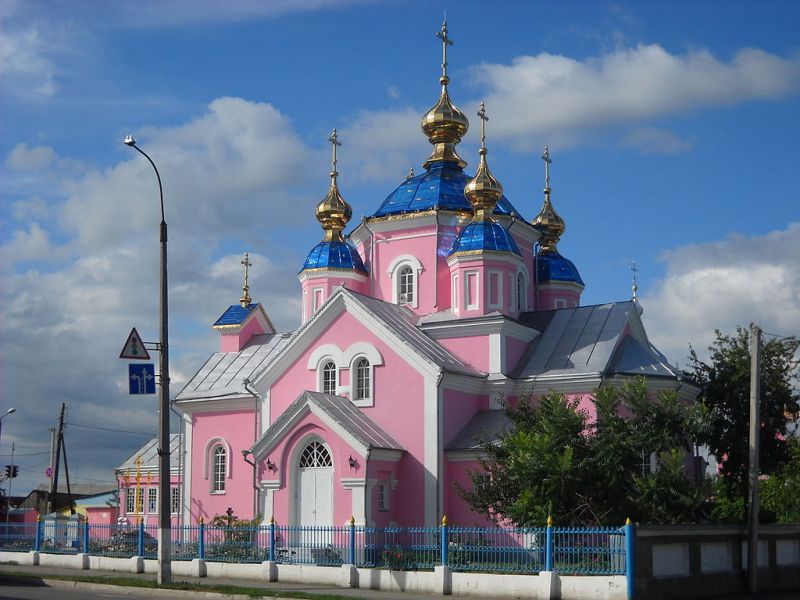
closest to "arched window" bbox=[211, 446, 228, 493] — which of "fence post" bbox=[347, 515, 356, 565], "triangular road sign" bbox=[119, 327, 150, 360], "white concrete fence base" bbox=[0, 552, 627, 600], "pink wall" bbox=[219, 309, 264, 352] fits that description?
"pink wall" bbox=[219, 309, 264, 352]

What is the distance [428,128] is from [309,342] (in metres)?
9.06

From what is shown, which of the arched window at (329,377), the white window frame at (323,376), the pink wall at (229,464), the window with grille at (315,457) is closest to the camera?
the window with grille at (315,457)

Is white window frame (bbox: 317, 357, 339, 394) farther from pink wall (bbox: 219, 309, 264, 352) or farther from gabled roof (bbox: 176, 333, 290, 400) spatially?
pink wall (bbox: 219, 309, 264, 352)

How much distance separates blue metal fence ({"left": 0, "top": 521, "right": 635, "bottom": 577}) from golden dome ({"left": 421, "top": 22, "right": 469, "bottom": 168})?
13.9m

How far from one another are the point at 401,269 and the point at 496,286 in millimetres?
3811

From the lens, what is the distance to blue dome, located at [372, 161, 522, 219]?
104 ft

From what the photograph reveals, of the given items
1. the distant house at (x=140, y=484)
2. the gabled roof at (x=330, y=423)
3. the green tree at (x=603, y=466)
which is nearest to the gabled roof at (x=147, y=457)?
the distant house at (x=140, y=484)

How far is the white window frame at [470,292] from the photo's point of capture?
1145 inches

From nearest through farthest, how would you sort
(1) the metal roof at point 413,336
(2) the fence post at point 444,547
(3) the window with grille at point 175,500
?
(2) the fence post at point 444,547
(1) the metal roof at point 413,336
(3) the window with grille at point 175,500

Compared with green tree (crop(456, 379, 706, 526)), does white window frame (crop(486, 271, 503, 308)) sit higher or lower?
higher

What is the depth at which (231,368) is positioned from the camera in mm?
33812

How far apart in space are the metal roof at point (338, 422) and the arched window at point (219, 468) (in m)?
5.98

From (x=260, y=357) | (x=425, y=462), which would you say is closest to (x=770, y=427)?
(x=425, y=462)

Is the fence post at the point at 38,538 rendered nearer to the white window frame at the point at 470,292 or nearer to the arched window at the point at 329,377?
the arched window at the point at 329,377
